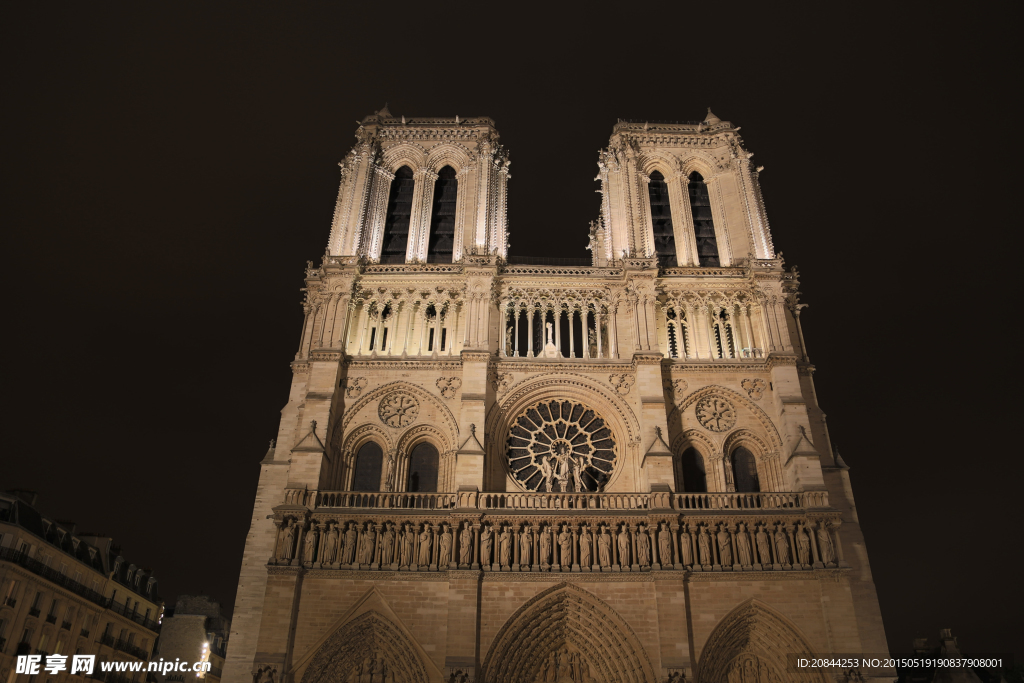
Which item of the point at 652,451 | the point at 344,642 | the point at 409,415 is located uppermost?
the point at 409,415

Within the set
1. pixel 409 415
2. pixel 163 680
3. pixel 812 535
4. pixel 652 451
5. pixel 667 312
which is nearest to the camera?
pixel 812 535

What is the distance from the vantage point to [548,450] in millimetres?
21562

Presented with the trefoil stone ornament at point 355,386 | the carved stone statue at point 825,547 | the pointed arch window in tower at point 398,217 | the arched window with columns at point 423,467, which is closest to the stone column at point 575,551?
the arched window with columns at point 423,467

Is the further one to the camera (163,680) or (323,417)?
(163,680)

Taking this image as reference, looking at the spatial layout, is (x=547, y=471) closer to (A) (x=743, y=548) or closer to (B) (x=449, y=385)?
(B) (x=449, y=385)

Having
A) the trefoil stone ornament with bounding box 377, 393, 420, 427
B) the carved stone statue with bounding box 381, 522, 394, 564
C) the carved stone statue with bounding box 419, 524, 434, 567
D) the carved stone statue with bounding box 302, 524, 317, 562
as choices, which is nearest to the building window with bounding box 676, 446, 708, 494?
the carved stone statue with bounding box 419, 524, 434, 567

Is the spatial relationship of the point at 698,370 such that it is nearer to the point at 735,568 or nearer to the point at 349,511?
the point at 735,568

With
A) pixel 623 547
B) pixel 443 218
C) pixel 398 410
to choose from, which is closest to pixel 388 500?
pixel 398 410

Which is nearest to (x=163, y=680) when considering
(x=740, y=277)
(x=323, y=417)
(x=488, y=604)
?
(x=323, y=417)

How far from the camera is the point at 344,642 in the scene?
17.8 meters

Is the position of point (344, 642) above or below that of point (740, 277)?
below

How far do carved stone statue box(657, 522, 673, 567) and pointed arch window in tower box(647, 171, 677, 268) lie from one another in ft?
31.8

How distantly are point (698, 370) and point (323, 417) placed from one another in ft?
36.6

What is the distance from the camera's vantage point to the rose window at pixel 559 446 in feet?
69.4
